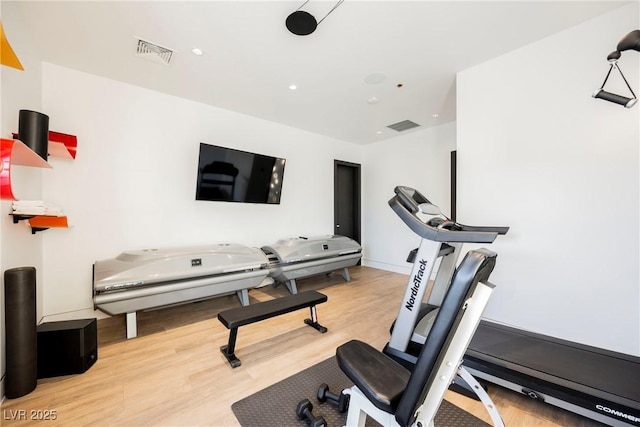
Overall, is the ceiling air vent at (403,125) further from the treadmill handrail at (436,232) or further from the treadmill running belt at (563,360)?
the treadmill running belt at (563,360)

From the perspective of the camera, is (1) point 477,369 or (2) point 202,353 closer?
(1) point 477,369

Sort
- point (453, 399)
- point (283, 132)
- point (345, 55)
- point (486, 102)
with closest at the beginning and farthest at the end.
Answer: point (453, 399) < point (345, 55) < point (486, 102) < point (283, 132)

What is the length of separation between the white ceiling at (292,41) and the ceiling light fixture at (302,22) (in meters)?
0.04

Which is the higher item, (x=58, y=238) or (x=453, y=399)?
(x=58, y=238)

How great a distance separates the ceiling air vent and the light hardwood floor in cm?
312

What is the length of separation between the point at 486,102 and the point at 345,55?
5.36 ft

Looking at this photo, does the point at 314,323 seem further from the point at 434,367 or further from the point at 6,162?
the point at 6,162

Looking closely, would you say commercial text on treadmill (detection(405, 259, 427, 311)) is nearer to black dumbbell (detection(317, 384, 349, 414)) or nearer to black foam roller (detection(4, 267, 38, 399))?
black dumbbell (detection(317, 384, 349, 414))

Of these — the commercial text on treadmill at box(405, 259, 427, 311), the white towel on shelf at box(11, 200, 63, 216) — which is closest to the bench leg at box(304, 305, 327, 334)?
the commercial text on treadmill at box(405, 259, 427, 311)

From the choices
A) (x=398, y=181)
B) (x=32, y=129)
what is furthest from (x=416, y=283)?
(x=398, y=181)

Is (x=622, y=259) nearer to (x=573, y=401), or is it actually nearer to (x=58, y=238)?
(x=573, y=401)

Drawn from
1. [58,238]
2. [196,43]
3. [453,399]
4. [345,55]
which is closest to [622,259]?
[453,399]

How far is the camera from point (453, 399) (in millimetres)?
1765

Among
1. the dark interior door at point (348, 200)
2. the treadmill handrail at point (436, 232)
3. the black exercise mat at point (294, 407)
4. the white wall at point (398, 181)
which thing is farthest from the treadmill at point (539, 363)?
the dark interior door at point (348, 200)
